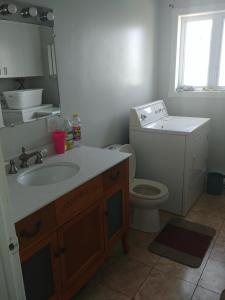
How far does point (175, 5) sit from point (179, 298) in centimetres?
301

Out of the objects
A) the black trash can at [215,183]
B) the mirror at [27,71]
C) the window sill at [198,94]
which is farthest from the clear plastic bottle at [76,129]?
the black trash can at [215,183]

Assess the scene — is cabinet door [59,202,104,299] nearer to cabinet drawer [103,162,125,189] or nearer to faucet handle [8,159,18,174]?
cabinet drawer [103,162,125,189]

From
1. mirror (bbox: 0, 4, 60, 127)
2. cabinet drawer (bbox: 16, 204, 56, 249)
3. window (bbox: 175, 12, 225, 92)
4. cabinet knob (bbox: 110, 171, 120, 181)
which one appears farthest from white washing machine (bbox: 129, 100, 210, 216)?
cabinet drawer (bbox: 16, 204, 56, 249)

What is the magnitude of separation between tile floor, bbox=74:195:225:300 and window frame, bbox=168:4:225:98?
177 centimetres

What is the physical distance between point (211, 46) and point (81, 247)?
274 cm

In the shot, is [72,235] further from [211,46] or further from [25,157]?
[211,46]

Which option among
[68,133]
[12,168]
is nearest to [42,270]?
[12,168]

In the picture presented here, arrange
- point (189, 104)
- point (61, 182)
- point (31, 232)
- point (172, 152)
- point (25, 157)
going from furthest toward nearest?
point (189, 104) < point (172, 152) < point (25, 157) < point (61, 182) < point (31, 232)

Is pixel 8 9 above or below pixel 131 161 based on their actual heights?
above

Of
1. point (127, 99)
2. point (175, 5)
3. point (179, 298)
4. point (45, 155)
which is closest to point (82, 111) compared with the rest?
point (45, 155)

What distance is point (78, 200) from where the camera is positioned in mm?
1521

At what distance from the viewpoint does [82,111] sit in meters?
2.28

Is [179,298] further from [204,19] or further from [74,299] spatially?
[204,19]

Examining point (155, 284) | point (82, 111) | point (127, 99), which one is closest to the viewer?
point (155, 284)
